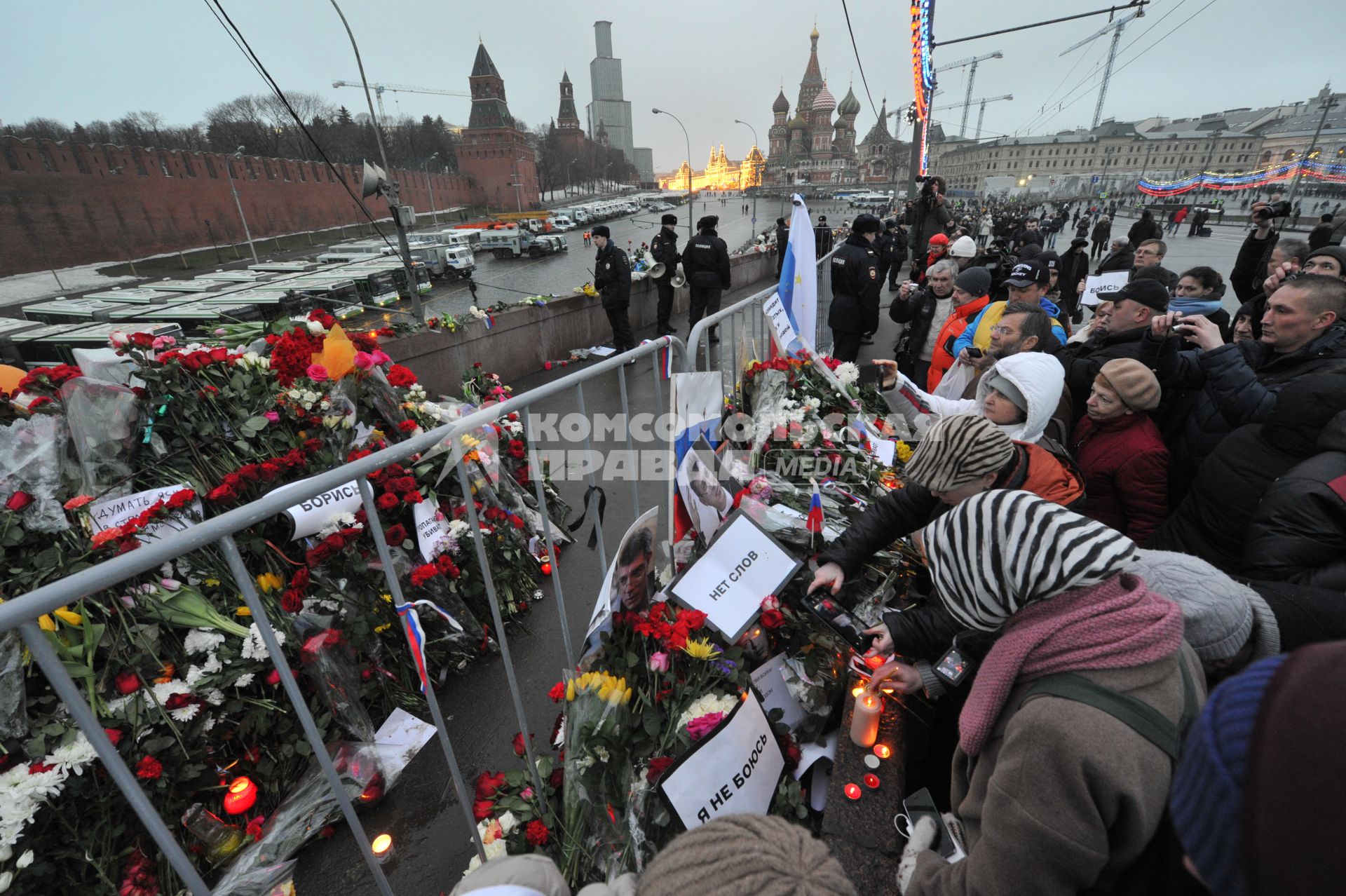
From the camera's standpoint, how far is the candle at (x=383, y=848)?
6.47ft

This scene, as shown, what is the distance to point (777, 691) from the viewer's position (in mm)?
2002

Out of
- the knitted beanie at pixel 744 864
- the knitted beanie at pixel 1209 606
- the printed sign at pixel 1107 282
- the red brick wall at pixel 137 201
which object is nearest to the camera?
the knitted beanie at pixel 744 864

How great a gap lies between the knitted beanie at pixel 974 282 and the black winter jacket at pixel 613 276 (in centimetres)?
470

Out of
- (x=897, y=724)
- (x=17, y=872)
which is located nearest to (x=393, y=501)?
(x=17, y=872)

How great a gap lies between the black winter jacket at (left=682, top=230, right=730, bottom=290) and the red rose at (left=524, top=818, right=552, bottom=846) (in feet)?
23.3

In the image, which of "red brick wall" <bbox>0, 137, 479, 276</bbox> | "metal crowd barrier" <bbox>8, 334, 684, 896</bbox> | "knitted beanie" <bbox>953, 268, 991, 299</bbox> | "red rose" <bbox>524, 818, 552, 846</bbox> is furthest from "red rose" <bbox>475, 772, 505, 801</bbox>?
"red brick wall" <bbox>0, 137, 479, 276</bbox>

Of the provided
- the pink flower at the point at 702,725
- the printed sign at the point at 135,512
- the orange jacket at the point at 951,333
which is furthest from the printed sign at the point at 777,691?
the orange jacket at the point at 951,333

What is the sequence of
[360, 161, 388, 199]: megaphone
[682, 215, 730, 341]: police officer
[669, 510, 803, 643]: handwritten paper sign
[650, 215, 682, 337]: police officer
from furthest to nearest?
[650, 215, 682, 337]: police officer → [682, 215, 730, 341]: police officer → [360, 161, 388, 199]: megaphone → [669, 510, 803, 643]: handwritten paper sign

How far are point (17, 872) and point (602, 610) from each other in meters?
1.84

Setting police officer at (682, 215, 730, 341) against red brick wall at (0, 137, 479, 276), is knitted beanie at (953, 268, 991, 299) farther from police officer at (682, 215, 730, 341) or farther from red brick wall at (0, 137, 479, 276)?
red brick wall at (0, 137, 479, 276)

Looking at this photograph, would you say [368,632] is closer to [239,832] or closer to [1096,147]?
[239,832]

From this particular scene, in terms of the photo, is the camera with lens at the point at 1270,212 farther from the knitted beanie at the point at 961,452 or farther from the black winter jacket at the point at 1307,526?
the knitted beanie at the point at 961,452

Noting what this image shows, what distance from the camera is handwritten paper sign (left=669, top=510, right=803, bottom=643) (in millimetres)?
1932

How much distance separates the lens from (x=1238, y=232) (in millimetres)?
23953
